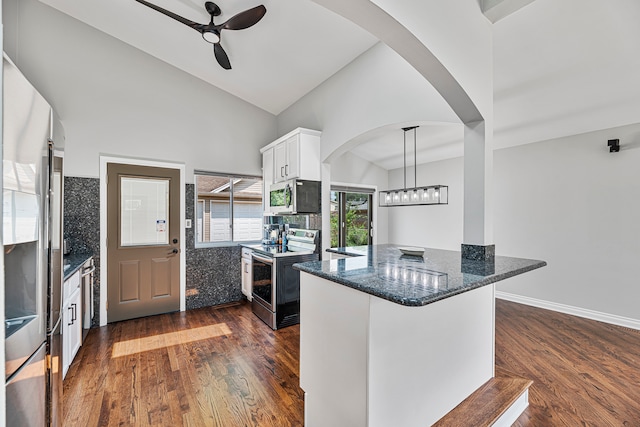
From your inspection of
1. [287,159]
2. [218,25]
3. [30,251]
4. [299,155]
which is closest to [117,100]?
[218,25]

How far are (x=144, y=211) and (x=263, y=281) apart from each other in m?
1.91

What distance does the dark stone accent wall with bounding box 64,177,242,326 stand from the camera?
341 cm

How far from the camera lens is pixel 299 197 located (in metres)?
3.69

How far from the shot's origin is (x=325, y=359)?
5.22ft

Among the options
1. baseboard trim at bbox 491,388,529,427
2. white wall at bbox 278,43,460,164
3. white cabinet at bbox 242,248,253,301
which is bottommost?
baseboard trim at bbox 491,388,529,427

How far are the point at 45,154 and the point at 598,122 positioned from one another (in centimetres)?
500

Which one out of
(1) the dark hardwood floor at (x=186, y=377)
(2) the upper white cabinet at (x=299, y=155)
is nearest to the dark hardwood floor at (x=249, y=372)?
(1) the dark hardwood floor at (x=186, y=377)

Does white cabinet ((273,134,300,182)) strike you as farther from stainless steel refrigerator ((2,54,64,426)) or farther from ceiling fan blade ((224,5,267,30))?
stainless steel refrigerator ((2,54,64,426))

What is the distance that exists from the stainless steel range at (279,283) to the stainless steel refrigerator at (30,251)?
2.21 meters

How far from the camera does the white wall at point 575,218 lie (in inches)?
130

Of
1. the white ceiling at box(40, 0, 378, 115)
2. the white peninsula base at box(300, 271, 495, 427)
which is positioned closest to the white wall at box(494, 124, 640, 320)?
the white peninsula base at box(300, 271, 495, 427)

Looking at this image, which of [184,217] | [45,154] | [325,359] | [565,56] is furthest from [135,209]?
[565,56]

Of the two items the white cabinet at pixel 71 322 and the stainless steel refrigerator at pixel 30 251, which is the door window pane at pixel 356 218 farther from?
the stainless steel refrigerator at pixel 30 251

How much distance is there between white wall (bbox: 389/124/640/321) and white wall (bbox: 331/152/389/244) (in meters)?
2.14
